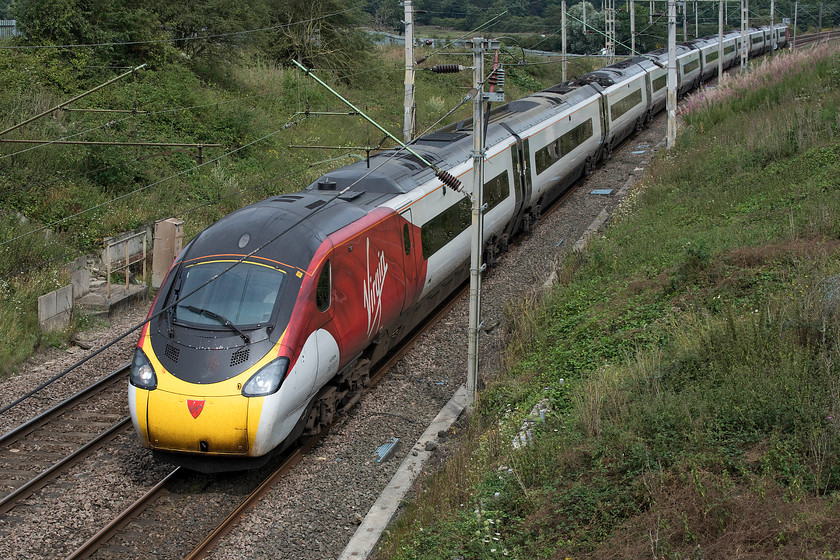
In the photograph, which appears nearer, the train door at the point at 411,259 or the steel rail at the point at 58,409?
the steel rail at the point at 58,409

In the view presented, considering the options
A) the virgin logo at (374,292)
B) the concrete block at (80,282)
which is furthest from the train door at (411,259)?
the concrete block at (80,282)

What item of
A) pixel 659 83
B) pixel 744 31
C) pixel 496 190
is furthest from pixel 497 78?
pixel 744 31

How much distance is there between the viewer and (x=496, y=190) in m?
15.9

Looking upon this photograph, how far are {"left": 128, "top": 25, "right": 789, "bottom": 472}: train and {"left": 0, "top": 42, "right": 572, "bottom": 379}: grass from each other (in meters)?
2.13

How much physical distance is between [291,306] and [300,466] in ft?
6.65

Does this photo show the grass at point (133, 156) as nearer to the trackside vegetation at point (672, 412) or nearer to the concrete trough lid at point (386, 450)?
the concrete trough lid at point (386, 450)

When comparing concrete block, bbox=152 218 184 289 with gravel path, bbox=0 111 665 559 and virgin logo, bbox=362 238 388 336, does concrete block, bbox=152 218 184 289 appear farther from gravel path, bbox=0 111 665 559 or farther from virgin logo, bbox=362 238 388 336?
virgin logo, bbox=362 238 388 336

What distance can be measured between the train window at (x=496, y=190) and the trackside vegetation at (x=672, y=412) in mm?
2543

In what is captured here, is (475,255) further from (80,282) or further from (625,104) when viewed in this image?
(625,104)

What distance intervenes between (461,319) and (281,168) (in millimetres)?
12767

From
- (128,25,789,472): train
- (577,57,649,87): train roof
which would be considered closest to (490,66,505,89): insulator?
(128,25,789,472): train

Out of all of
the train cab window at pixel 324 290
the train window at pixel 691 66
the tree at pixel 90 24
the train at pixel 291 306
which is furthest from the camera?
the train window at pixel 691 66

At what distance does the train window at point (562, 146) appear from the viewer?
61.2ft

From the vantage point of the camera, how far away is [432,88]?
42.0m
